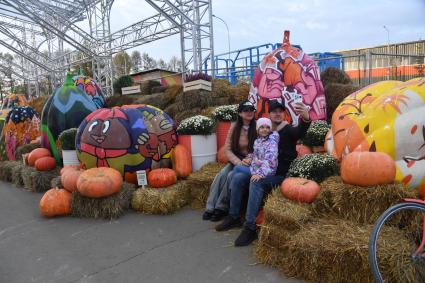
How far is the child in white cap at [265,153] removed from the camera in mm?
3924

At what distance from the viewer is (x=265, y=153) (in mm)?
3941

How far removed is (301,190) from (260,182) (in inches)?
19.7

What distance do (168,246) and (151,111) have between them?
2.78 metres

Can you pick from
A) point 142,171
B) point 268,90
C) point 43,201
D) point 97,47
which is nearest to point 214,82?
point 268,90

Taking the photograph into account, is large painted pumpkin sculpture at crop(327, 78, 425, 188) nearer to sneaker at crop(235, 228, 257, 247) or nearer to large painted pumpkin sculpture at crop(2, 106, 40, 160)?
sneaker at crop(235, 228, 257, 247)

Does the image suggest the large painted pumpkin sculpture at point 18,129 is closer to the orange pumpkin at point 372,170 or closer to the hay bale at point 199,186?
the hay bale at point 199,186

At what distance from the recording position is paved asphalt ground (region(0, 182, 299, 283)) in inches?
130

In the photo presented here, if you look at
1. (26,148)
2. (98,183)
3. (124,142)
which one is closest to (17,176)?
(26,148)

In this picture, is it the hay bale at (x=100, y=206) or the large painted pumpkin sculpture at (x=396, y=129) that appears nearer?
the large painted pumpkin sculpture at (x=396, y=129)

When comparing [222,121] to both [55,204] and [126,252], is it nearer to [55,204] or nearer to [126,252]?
[55,204]

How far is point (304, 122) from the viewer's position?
391cm

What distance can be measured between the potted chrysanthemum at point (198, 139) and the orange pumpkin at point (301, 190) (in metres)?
2.48

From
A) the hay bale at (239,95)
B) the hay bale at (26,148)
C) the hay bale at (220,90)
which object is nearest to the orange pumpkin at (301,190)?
the hay bale at (239,95)

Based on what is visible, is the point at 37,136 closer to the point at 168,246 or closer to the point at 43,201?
the point at 43,201
